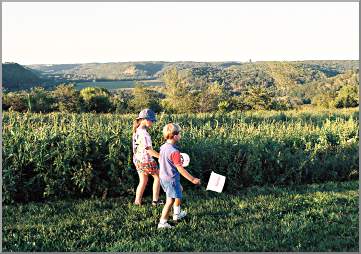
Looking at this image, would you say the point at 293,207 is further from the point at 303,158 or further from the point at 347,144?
the point at 347,144

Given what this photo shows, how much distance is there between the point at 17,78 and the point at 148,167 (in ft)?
Result: 227

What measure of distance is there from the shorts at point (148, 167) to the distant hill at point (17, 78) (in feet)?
196

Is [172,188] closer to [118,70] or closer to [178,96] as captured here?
[178,96]

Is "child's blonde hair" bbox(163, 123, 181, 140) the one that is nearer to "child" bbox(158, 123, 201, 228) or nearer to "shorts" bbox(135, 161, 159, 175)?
"child" bbox(158, 123, 201, 228)

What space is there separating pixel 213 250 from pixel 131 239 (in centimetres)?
92

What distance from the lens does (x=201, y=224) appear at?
A: 17.4 ft

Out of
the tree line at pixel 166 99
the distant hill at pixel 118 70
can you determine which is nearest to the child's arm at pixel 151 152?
the tree line at pixel 166 99

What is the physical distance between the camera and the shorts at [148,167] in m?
6.13

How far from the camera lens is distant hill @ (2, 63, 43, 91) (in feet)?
210

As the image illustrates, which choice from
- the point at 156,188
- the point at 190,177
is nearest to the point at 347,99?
the point at 156,188

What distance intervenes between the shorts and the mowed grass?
47 centimetres

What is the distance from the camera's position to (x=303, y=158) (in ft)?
26.2

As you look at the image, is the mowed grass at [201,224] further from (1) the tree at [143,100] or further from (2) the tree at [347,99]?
(2) the tree at [347,99]

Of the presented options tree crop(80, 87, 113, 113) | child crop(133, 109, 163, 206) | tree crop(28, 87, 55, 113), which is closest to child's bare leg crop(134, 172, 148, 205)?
child crop(133, 109, 163, 206)
